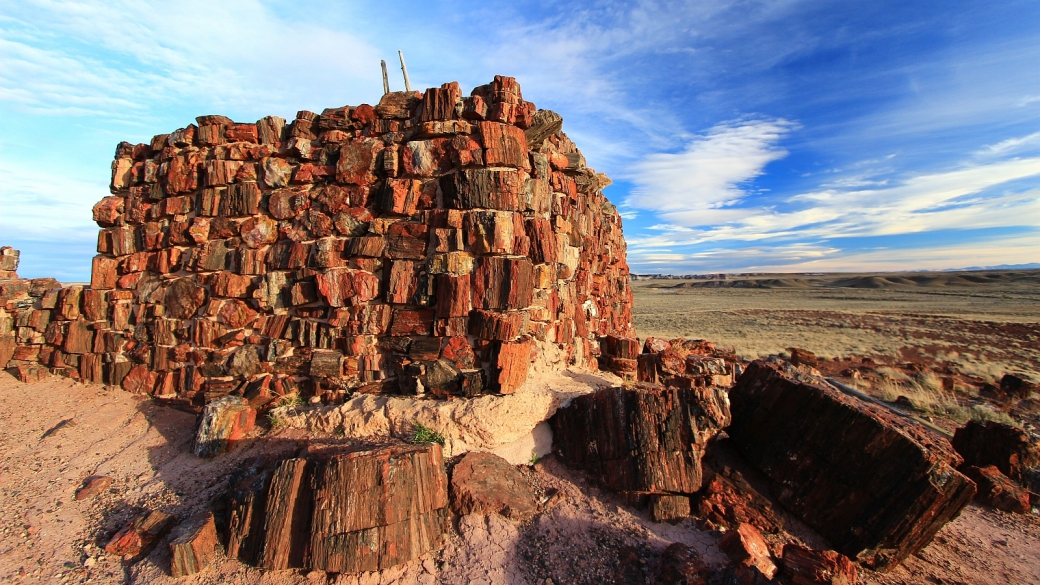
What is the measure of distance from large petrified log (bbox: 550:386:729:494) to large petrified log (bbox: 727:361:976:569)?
60 centimetres

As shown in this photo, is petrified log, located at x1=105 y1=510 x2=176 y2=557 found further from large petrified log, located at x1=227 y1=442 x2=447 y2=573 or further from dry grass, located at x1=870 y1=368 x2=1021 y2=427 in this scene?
dry grass, located at x1=870 y1=368 x2=1021 y2=427

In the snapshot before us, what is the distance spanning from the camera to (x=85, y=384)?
22.5 ft

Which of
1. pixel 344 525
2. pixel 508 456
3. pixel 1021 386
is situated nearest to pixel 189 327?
pixel 344 525

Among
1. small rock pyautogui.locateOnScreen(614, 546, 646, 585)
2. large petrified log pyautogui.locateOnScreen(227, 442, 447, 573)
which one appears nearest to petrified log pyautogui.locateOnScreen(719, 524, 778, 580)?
small rock pyautogui.locateOnScreen(614, 546, 646, 585)

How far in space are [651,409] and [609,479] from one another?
0.76 meters

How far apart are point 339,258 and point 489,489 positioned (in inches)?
125

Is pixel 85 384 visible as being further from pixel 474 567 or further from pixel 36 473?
pixel 474 567

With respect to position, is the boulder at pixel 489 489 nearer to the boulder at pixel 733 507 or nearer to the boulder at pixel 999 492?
the boulder at pixel 733 507

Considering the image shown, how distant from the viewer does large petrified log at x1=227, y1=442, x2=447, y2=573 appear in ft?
11.2

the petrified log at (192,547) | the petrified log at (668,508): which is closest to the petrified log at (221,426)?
the petrified log at (192,547)

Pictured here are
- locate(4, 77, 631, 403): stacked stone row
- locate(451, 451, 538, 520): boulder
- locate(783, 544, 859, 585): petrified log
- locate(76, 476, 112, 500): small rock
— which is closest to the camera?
locate(783, 544, 859, 585): petrified log

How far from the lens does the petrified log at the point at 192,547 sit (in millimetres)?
3410

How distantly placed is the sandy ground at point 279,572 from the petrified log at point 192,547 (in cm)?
8

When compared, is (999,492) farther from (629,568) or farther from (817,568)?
(629,568)
